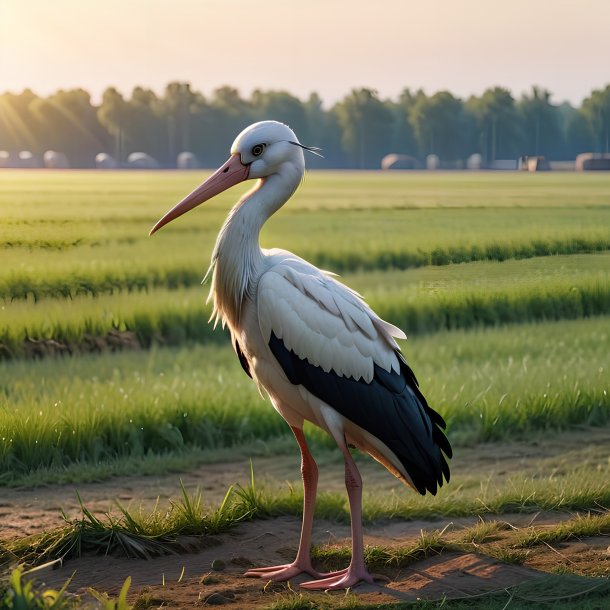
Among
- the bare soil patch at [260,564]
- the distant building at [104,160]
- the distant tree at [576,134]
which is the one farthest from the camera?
the distant building at [104,160]

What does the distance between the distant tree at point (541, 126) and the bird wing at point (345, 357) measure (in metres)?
4.49

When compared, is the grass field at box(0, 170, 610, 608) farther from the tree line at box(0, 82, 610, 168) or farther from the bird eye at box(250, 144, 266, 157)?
the bird eye at box(250, 144, 266, 157)

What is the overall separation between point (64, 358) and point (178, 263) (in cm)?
141

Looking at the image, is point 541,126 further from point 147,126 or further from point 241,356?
point 241,356

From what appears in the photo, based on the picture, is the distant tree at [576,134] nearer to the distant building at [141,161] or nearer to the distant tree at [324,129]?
the distant tree at [324,129]

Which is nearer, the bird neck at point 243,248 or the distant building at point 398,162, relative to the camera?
the bird neck at point 243,248

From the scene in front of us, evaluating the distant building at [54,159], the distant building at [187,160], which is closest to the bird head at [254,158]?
the distant building at [187,160]

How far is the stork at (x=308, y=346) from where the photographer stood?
315cm

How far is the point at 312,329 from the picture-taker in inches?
124

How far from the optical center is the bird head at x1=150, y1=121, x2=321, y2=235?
3.28 meters

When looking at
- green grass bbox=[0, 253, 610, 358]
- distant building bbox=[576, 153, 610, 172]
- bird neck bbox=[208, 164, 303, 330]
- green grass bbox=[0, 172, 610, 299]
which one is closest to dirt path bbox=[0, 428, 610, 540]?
bird neck bbox=[208, 164, 303, 330]

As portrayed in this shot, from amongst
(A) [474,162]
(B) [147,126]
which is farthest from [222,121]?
(A) [474,162]

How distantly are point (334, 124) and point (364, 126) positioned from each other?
0.71 feet

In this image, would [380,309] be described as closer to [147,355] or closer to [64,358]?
[147,355]
